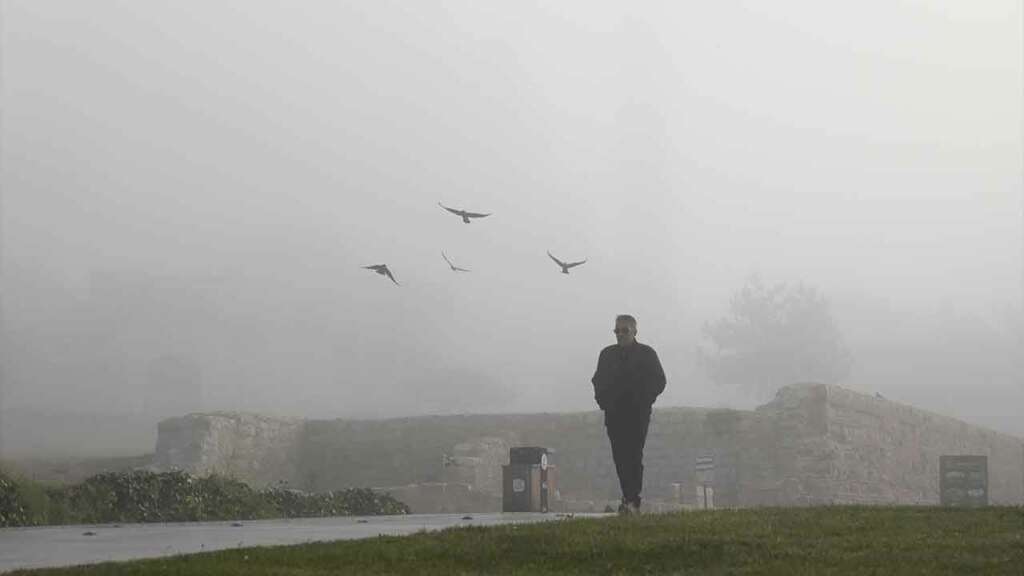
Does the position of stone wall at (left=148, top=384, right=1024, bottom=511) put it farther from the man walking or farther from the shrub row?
the man walking

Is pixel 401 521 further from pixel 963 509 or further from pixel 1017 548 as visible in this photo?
pixel 1017 548

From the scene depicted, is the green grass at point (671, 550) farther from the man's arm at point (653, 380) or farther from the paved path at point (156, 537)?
the man's arm at point (653, 380)

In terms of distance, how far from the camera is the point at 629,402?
15422 mm

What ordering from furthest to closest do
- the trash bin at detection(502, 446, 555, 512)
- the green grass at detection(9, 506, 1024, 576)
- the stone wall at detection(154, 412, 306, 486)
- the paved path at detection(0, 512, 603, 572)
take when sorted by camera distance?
the stone wall at detection(154, 412, 306, 486) → the trash bin at detection(502, 446, 555, 512) → the paved path at detection(0, 512, 603, 572) → the green grass at detection(9, 506, 1024, 576)

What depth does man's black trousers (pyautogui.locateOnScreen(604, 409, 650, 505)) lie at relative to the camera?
15.4 metres

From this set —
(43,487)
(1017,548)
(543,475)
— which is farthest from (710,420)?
(1017,548)

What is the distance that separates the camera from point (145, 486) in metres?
22.5

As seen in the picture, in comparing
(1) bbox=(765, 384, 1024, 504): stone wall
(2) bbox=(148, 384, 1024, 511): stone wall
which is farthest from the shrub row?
(1) bbox=(765, 384, 1024, 504): stone wall

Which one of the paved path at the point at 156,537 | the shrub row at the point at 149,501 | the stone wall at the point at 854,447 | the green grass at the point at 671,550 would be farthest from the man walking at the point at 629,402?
the stone wall at the point at 854,447

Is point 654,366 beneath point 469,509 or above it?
above

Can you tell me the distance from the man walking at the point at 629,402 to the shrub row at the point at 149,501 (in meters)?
8.78

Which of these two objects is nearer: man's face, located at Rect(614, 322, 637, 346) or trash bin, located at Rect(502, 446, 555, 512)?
man's face, located at Rect(614, 322, 637, 346)

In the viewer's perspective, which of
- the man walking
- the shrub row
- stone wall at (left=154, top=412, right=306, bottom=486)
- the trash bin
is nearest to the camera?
the man walking

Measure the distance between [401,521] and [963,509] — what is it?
731 centimetres
